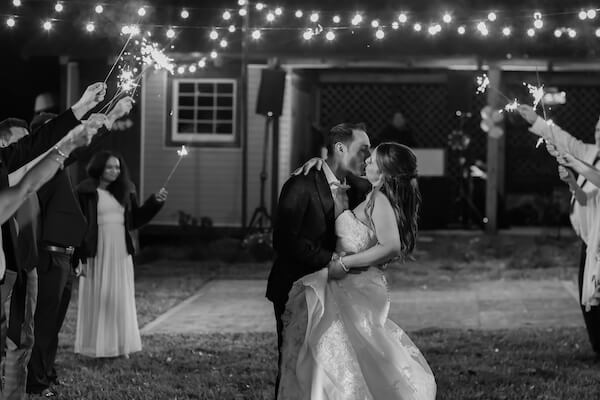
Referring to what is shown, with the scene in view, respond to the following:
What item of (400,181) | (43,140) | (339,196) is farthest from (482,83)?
(43,140)

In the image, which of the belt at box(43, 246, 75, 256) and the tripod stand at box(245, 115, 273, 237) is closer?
the belt at box(43, 246, 75, 256)

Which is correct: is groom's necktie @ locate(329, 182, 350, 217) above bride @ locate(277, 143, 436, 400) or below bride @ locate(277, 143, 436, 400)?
above

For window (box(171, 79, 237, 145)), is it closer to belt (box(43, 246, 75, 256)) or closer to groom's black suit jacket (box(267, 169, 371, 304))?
belt (box(43, 246, 75, 256))

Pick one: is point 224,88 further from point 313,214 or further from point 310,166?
point 313,214

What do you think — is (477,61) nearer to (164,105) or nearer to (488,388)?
(164,105)

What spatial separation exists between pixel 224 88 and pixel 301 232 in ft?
43.0

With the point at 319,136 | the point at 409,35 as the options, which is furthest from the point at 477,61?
the point at 319,136

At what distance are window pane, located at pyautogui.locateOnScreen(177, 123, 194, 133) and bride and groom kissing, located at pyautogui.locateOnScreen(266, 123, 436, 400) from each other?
42.0ft

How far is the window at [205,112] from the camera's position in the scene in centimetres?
1833

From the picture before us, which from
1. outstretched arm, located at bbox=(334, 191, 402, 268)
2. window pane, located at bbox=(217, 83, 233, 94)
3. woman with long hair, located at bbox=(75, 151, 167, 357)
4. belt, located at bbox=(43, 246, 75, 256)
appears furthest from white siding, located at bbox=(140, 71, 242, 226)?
outstretched arm, located at bbox=(334, 191, 402, 268)

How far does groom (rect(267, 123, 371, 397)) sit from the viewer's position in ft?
18.3

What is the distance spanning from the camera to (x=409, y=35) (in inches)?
706

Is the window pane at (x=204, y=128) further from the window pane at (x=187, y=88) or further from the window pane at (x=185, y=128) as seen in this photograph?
the window pane at (x=187, y=88)

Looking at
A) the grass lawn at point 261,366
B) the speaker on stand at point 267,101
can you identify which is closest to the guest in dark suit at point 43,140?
the grass lawn at point 261,366
